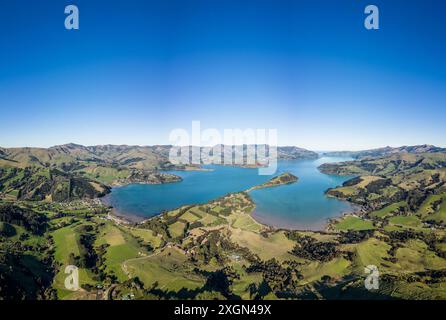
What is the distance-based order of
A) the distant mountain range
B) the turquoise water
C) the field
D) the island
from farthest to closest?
the island, the distant mountain range, the turquoise water, the field

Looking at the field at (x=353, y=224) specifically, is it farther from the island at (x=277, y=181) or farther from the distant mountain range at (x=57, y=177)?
the distant mountain range at (x=57, y=177)

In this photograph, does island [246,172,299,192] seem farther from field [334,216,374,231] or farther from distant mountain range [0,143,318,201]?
distant mountain range [0,143,318,201]

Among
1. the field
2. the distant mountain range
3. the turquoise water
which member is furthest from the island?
the distant mountain range

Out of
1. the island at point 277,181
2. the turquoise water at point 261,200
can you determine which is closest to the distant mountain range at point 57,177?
the turquoise water at point 261,200

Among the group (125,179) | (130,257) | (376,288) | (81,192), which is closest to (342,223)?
(376,288)

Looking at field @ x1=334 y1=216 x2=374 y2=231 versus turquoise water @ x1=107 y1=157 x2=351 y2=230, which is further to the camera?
turquoise water @ x1=107 y1=157 x2=351 y2=230

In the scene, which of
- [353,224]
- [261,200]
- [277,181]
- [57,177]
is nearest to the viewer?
[353,224]

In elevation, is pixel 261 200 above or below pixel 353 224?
below

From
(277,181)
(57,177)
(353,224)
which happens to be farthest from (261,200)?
(57,177)

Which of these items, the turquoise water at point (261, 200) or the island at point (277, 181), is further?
the island at point (277, 181)

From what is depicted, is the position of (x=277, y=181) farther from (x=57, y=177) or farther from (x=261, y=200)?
(x=57, y=177)
